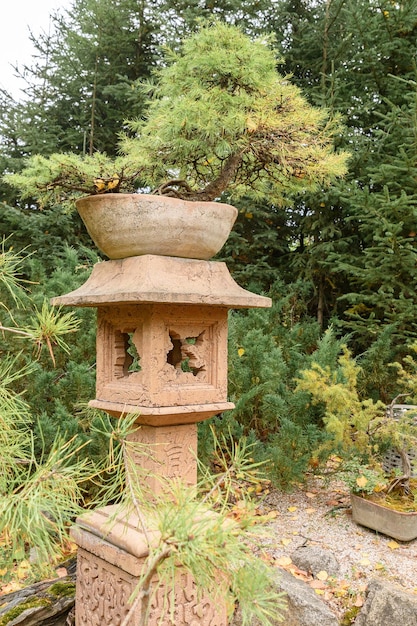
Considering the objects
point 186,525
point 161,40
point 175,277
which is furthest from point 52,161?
point 161,40

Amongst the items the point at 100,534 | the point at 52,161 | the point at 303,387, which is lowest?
the point at 100,534

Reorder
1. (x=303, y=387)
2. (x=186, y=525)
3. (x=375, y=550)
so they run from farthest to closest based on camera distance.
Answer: (x=303, y=387)
(x=375, y=550)
(x=186, y=525)

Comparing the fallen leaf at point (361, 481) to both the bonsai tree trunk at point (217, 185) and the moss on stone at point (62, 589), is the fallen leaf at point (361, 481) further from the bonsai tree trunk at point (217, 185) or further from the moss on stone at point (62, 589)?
the bonsai tree trunk at point (217, 185)

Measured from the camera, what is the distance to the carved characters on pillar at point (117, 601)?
69.4 inches

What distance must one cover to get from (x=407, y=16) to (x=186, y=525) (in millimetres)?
5063

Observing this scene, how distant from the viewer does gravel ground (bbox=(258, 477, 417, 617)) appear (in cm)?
237

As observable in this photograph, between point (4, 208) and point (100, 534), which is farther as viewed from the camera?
point (4, 208)

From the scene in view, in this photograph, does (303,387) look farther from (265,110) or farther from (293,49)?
(293,49)

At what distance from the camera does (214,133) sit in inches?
79.1

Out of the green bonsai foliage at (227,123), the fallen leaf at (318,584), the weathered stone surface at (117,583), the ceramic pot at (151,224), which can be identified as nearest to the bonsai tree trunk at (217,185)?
the green bonsai foliage at (227,123)

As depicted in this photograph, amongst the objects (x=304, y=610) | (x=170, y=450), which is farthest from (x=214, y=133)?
(x=304, y=610)

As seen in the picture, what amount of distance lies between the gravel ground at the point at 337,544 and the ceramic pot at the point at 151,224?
161 centimetres

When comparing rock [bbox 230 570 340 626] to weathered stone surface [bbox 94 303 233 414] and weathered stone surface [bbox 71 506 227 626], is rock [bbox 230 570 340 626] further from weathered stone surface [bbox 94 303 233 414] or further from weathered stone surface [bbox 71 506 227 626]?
weathered stone surface [bbox 94 303 233 414]

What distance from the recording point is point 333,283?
518 cm
